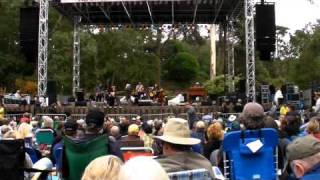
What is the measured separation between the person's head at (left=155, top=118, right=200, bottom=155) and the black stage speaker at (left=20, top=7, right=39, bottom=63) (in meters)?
20.3

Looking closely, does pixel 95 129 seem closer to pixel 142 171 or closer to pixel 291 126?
pixel 291 126

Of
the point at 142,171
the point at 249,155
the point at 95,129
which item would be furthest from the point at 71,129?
the point at 142,171

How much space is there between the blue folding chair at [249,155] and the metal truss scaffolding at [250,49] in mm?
16484

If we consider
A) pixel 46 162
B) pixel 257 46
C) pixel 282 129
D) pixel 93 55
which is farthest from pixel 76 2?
pixel 46 162

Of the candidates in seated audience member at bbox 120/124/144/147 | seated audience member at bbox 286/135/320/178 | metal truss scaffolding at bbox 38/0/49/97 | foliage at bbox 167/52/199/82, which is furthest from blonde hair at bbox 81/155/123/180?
foliage at bbox 167/52/199/82

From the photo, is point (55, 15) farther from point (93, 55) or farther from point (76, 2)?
point (76, 2)

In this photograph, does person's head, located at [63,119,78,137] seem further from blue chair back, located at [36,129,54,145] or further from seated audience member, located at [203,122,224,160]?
blue chair back, located at [36,129,54,145]

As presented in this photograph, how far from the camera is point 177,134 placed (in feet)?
13.8

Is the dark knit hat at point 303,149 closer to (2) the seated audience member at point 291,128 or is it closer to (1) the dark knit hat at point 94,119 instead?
(1) the dark knit hat at point 94,119

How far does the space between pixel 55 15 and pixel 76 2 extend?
1916 cm

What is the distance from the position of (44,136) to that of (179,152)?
6.61 meters

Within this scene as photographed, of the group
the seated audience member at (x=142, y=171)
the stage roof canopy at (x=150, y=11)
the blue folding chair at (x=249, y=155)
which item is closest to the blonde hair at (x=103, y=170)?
the seated audience member at (x=142, y=171)

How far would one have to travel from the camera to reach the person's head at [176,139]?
4.11 m

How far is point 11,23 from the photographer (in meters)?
43.3
